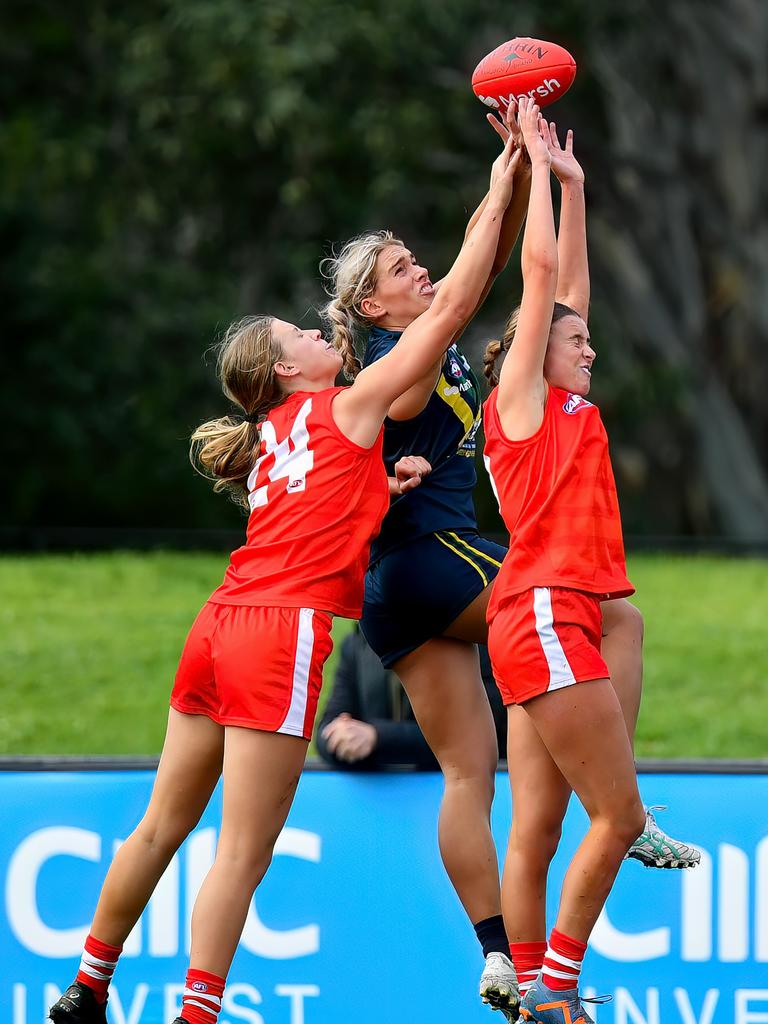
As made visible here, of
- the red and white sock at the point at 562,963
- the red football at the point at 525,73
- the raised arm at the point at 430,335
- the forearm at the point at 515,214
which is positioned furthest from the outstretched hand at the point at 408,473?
the red and white sock at the point at 562,963

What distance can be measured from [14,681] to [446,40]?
11.8 metres

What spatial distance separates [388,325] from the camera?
4.43m

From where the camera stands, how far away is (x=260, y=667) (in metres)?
3.95

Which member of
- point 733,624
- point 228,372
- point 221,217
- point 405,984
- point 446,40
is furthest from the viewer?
point 221,217

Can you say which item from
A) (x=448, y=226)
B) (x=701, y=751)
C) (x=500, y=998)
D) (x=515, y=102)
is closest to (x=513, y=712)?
(x=500, y=998)

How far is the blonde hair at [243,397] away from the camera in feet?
13.9

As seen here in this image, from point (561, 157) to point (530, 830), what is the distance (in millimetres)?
1822

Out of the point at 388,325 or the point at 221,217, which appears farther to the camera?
the point at 221,217

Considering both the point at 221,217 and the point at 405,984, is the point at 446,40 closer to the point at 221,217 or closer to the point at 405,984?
the point at 221,217

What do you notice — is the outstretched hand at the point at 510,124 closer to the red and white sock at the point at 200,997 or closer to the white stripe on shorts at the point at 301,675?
the white stripe on shorts at the point at 301,675

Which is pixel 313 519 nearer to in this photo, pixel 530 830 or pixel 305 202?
pixel 530 830

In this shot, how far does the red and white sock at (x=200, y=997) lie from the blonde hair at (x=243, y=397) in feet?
4.31

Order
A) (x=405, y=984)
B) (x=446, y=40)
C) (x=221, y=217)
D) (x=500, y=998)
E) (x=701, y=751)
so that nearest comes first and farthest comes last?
(x=500, y=998) → (x=405, y=984) → (x=701, y=751) → (x=446, y=40) → (x=221, y=217)

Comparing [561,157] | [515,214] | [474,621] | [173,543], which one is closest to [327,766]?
[474,621]
